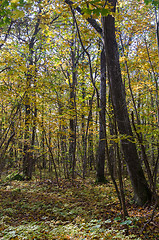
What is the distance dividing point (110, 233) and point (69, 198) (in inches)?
117

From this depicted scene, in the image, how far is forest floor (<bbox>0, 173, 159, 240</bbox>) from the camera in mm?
3111

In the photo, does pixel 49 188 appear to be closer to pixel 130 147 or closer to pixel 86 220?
pixel 86 220

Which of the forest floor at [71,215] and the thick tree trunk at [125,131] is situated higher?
the thick tree trunk at [125,131]

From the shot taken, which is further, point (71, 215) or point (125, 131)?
point (71, 215)

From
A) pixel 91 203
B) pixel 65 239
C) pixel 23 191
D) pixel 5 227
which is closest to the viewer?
pixel 65 239

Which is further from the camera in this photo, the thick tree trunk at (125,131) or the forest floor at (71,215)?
the thick tree trunk at (125,131)

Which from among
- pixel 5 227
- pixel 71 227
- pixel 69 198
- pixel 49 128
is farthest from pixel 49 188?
pixel 71 227

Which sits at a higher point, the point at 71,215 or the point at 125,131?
the point at 125,131

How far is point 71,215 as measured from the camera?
14.5 ft

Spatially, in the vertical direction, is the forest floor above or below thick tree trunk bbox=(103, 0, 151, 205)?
below

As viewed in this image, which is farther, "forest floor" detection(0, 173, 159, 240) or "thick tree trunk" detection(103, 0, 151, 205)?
"thick tree trunk" detection(103, 0, 151, 205)

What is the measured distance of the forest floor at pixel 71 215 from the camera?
3.11 meters

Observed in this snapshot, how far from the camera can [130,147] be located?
13.7 feet

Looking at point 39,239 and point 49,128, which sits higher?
point 49,128
